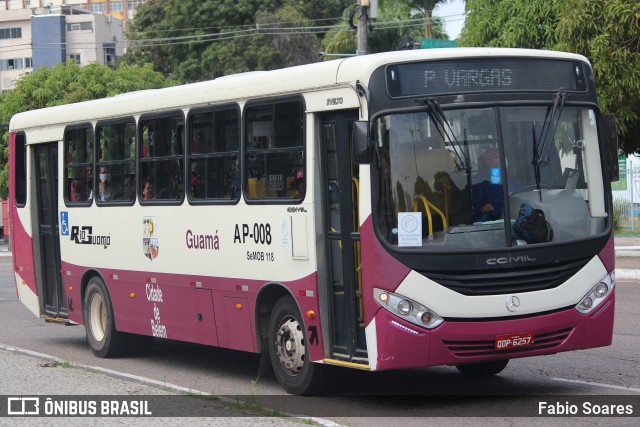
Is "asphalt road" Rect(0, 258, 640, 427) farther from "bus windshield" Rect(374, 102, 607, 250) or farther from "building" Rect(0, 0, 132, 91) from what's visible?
"building" Rect(0, 0, 132, 91)

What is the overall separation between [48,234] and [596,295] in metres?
8.49

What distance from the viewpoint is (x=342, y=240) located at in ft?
33.7

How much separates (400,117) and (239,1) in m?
58.4

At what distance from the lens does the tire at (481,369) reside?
11633mm

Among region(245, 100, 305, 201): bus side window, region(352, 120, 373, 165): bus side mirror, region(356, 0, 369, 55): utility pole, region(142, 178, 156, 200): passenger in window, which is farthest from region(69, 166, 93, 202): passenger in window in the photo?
region(356, 0, 369, 55): utility pole

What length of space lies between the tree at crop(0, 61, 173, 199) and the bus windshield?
42.6m

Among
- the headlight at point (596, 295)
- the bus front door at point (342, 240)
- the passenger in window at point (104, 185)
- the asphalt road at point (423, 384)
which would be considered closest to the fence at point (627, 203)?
the asphalt road at point (423, 384)

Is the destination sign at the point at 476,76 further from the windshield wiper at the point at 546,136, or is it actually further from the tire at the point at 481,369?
the tire at the point at 481,369

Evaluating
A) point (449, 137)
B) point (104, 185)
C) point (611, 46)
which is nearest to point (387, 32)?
point (611, 46)

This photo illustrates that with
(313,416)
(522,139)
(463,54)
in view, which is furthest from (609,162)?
(313,416)

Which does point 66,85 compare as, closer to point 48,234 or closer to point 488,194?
point 48,234

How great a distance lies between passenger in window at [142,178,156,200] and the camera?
13431 mm

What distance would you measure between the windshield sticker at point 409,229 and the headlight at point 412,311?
0.43 m

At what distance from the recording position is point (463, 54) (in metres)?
9.95
